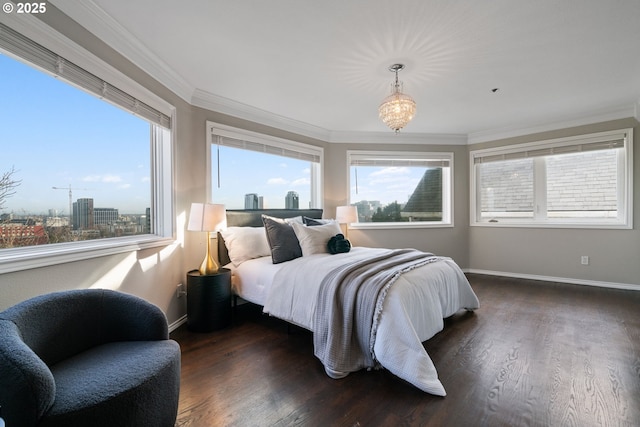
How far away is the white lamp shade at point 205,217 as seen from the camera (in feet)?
8.43

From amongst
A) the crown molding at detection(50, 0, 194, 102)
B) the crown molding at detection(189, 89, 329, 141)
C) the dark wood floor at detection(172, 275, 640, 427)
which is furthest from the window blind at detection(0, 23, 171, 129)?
the dark wood floor at detection(172, 275, 640, 427)

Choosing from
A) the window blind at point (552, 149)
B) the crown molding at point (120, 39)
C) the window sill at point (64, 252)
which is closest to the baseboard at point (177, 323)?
the window sill at point (64, 252)

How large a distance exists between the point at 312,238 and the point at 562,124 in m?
4.21

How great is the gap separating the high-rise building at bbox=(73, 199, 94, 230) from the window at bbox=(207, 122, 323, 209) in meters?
1.25

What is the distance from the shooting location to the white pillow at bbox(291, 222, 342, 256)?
3.01 metres

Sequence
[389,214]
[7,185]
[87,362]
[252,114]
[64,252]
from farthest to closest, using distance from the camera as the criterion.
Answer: [389,214] → [252,114] → [64,252] → [7,185] → [87,362]

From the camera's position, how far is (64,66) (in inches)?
67.4

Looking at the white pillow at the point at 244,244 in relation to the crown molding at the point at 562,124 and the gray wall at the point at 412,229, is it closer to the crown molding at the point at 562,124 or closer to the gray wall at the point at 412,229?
the gray wall at the point at 412,229

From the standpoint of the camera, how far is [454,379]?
184 centimetres

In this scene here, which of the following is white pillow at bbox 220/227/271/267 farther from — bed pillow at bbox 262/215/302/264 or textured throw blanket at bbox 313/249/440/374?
textured throw blanket at bbox 313/249/440/374

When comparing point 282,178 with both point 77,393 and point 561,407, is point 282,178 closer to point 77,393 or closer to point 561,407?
point 77,393

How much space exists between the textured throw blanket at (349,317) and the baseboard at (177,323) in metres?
1.51

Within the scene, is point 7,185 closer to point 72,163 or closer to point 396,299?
point 72,163

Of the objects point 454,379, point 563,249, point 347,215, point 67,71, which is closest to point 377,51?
point 67,71
